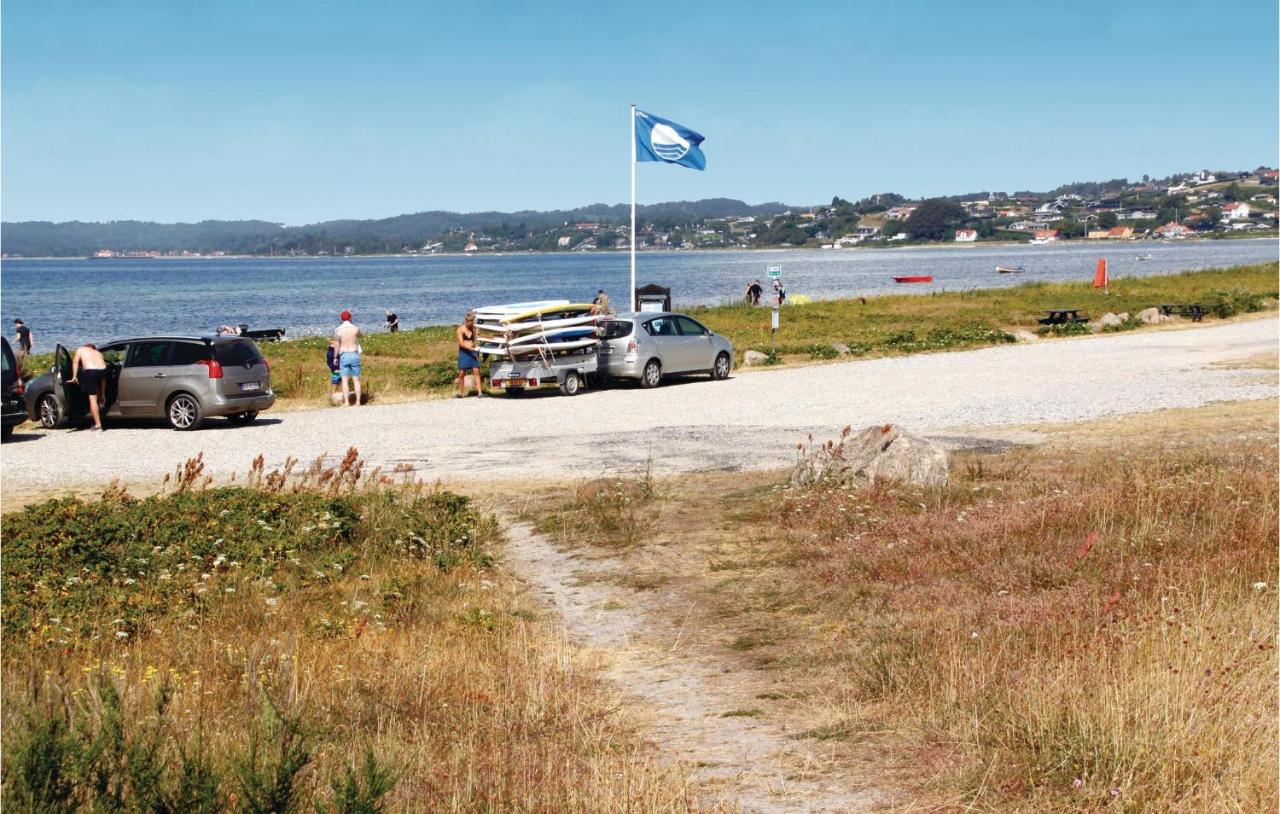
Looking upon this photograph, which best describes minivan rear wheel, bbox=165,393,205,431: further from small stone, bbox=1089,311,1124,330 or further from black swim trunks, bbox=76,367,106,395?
small stone, bbox=1089,311,1124,330

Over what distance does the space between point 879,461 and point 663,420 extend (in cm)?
875

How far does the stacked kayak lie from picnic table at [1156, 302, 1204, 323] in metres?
25.6

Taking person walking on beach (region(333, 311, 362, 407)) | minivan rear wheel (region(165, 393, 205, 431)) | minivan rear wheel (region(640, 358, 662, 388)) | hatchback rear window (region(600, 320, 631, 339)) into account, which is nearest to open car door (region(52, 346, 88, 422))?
minivan rear wheel (region(165, 393, 205, 431))

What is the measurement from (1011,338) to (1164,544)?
2887cm

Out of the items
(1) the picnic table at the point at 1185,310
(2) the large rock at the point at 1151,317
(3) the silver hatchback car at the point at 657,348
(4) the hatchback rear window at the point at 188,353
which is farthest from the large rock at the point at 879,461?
(1) the picnic table at the point at 1185,310

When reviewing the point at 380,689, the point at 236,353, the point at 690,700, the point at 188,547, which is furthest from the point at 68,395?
the point at 690,700

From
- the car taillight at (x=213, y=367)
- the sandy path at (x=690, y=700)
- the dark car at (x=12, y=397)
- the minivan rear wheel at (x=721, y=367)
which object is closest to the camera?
the sandy path at (x=690, y=700)

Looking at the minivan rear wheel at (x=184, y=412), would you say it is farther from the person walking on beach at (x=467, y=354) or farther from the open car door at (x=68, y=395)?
the person walking on beach at (x=467, y=354)

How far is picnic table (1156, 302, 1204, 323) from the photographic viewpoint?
142 ft

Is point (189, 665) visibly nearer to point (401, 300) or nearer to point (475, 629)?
point (475, 629)

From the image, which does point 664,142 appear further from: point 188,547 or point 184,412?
point 188,547

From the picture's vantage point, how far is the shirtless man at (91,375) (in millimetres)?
21047

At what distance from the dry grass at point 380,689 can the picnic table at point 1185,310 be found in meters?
38.6

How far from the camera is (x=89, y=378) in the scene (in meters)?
21.2
